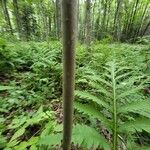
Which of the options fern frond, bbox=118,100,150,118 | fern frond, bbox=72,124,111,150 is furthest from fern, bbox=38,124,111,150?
fern frond, bbox=118,100,150,118

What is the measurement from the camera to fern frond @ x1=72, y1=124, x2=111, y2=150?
1440mm

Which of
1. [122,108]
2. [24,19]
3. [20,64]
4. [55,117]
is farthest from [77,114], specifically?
[24,19]

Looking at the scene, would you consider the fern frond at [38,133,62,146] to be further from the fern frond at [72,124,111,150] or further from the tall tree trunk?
the tall tree trunk

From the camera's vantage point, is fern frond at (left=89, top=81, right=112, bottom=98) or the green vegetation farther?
fern frond at (left=89, top=81, right=112, bottom=98)

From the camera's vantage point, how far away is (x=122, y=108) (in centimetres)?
178

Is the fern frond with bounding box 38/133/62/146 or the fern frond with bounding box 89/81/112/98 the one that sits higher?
the fern frond with bounding box 89/81/112/98

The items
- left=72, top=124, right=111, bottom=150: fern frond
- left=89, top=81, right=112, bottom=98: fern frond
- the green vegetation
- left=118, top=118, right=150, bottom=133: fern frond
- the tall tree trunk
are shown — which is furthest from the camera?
left=89, top=81, right=112, bottom=98: fern frond

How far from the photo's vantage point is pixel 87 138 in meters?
1.50

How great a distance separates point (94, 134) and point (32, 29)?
82.1 feet

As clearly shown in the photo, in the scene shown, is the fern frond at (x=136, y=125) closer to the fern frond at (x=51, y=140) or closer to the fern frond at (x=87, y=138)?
the fern frond at (x=87, y=138)

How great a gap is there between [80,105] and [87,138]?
276 mm

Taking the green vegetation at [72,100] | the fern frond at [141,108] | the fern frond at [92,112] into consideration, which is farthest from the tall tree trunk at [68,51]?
the fern frond at [141,108]

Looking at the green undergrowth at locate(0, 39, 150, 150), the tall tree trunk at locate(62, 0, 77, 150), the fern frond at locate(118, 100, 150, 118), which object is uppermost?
the tall tree trunk at locate(62, 0, 77, 150)

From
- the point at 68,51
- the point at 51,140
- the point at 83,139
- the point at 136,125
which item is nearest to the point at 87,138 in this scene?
the point at 83,139
